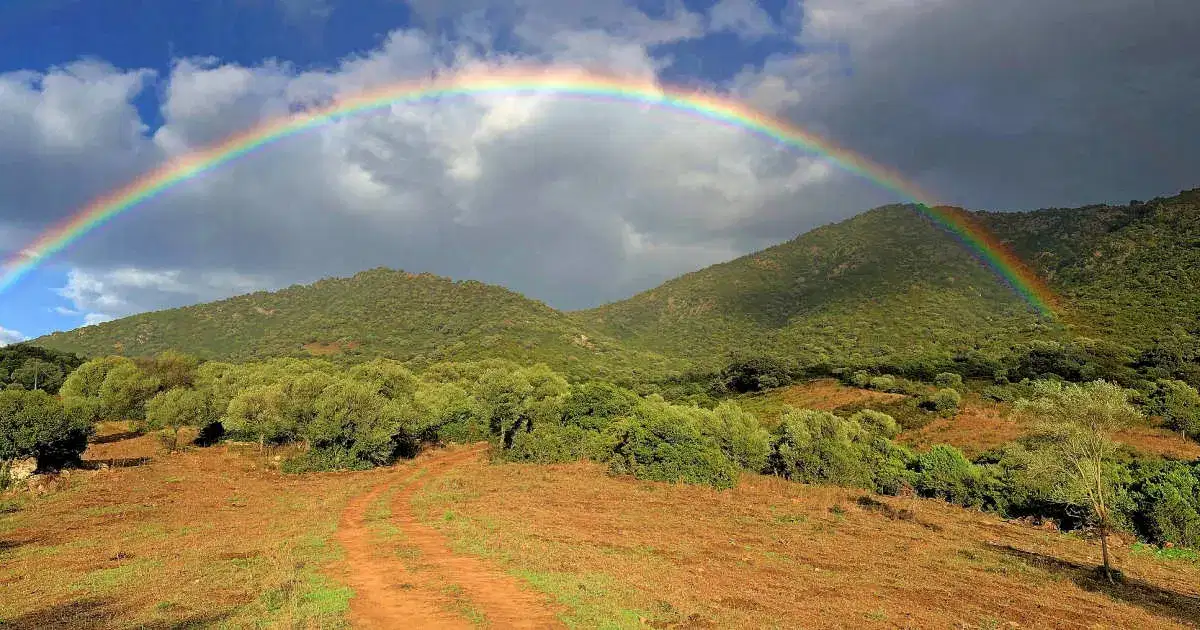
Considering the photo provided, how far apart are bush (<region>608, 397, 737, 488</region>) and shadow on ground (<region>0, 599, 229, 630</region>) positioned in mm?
28929

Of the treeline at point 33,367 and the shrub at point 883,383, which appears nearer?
the shrub at point 883,383

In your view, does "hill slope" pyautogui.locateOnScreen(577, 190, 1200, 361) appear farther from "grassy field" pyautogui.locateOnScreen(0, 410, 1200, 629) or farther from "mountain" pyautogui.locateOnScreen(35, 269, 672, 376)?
"grassy field" pyautogui.locateOnScreen(0, 410, 1200, 629)

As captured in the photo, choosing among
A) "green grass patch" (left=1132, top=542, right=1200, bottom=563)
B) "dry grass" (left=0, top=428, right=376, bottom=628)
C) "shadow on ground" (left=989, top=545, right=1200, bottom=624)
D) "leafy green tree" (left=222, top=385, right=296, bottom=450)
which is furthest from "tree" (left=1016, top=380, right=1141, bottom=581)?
"leafy green tree" (left=222, top=385, right=296, bottom=450)

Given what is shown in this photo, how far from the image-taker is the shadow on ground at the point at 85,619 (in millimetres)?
A: 11188

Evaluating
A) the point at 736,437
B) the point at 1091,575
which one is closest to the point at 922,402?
the point at 736,437

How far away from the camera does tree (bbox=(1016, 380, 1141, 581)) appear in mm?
17578

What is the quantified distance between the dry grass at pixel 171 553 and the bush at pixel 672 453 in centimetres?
1799

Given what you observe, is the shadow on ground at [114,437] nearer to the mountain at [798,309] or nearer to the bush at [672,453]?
the bush at [672,453]

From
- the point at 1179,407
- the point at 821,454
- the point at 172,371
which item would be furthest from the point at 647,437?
the point at 172,371

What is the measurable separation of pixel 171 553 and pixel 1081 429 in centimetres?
2991

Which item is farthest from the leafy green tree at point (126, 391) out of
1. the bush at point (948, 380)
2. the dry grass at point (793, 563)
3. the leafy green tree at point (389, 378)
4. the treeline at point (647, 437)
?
the bush at point (948, 380)

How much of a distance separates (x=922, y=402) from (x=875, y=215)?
13085 centimetres

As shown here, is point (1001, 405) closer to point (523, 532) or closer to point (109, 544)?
point (523, 532)

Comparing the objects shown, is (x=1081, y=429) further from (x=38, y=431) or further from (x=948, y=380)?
(x=948, y=380)
